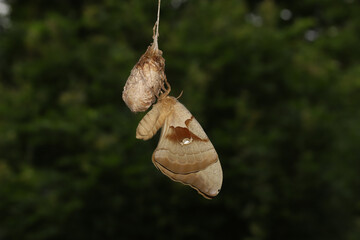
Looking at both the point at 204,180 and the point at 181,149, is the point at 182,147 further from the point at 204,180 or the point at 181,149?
the point at 204,180

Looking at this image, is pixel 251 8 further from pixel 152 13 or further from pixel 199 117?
pixel 199 117

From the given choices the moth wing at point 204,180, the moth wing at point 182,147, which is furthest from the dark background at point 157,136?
the moth wing at point 204,180

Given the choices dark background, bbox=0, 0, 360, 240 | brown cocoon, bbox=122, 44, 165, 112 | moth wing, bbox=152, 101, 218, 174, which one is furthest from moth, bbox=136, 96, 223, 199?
dark background, bbox=0, 0, 360, 240

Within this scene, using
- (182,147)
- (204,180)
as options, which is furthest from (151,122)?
(204,180)

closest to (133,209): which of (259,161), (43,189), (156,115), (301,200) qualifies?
(43,189)

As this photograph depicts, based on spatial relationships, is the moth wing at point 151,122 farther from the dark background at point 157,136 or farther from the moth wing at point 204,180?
the dark background at point 157,136

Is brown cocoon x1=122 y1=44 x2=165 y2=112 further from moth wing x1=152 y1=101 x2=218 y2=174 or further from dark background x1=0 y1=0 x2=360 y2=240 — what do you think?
dark background x1=0 y1=0 x2=360 y2=240

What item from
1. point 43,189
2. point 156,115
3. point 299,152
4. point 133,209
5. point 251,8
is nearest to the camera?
point 156,115
